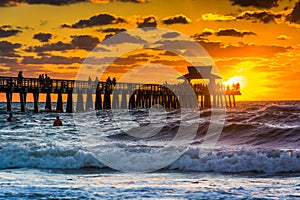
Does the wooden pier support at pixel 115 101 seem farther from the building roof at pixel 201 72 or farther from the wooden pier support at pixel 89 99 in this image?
the building roof at pixel 201 72

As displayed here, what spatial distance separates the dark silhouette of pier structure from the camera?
49.4 m

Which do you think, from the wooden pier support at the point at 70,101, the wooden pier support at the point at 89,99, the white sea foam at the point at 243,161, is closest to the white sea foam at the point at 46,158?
the white sea foam at the point at 243,161

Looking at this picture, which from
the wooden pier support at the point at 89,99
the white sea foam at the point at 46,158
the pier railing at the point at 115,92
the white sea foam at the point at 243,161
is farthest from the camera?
the wooden pier support at the point at 89,99

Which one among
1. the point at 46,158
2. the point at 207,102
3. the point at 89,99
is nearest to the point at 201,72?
the point at 207,102

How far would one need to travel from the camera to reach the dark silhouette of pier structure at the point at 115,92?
162 feet

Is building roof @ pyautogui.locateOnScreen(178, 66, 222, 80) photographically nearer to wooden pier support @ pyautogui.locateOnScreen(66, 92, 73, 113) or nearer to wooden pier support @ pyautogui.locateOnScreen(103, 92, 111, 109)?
wooden pier support @ pyautogui.locateOnScreen(103, 92, 111, 109)

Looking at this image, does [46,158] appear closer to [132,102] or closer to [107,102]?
[107,102]

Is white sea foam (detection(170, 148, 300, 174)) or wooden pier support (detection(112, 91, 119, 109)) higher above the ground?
wooden pier support (detection(112, 91, 119, 109))

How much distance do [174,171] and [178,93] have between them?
176 feet

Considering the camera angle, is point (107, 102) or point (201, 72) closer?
point (107, 102)

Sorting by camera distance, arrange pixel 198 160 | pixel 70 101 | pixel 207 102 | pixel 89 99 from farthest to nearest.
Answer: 1. pixel 207 102
2. pixel 89 99
3. pixel 70 101
4. pixel 198 160

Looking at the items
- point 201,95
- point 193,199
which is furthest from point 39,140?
point 201,95

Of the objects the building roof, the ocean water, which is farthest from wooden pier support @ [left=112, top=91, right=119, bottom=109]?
the ocean water

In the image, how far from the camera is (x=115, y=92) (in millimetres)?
59219
